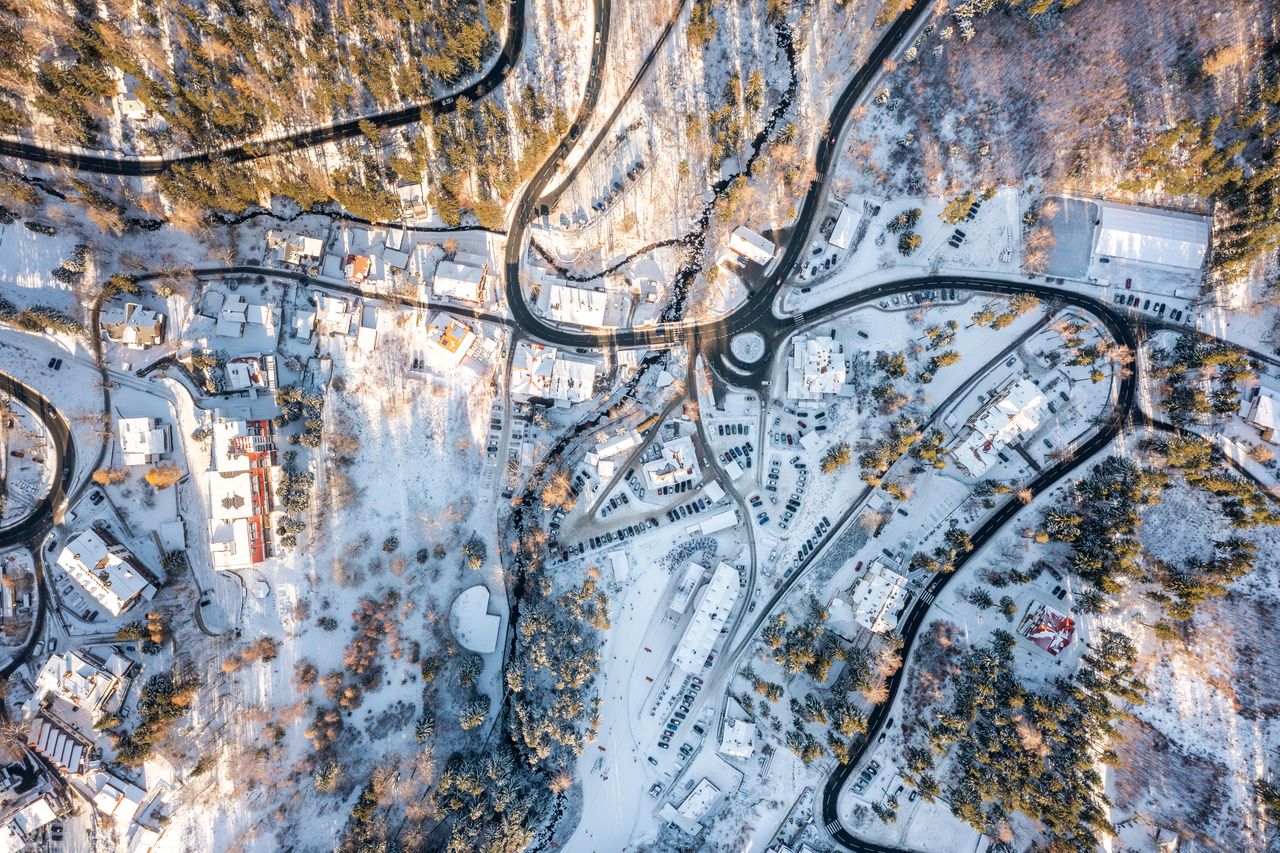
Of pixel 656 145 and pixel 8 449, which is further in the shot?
pixel 656 145

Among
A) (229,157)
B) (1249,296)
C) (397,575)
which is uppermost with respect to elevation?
(229,157)

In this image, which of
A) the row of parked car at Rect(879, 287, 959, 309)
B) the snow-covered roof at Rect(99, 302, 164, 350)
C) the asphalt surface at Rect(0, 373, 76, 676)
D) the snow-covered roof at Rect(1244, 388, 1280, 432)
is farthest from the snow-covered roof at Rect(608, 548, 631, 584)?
the snow-covered roof at Rect(1244, 388, 1280, 432)

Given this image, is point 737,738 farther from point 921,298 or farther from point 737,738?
point 921,298

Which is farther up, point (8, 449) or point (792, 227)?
point (792, 227)

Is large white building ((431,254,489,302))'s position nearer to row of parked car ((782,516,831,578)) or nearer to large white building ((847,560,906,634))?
row of parked car ((782,516,831,578))

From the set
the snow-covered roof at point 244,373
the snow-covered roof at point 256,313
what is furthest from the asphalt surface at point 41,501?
the snow-covered roof at point 256,313

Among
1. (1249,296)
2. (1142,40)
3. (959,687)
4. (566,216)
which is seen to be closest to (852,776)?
(959,687)

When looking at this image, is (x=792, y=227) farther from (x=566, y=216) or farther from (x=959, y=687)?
(x=959, y=687)
